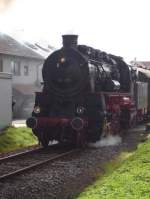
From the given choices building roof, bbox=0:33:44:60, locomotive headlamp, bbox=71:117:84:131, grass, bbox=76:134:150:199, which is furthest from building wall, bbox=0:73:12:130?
building roof, bbox=0:33:44:60

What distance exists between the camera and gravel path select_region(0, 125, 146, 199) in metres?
9.66

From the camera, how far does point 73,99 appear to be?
17359mm

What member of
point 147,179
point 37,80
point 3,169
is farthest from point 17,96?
point 147,179

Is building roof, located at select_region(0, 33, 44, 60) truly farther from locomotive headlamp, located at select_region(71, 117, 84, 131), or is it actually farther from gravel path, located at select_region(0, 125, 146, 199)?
gravel path, located at select_region(0, 125, 146, 199)

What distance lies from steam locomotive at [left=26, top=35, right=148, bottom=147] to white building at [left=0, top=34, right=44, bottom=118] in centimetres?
1990

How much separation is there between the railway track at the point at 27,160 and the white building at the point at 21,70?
849 inches

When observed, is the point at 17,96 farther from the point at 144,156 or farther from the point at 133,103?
the point at 144,156

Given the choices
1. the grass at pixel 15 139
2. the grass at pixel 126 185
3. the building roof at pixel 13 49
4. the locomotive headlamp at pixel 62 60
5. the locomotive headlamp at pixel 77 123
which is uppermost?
the building roof at pixel 13 49

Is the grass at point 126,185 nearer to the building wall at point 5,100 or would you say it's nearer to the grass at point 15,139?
the grass at point 15,139

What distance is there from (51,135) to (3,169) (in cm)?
472

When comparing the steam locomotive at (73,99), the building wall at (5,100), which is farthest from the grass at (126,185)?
the building wall at (5,100)

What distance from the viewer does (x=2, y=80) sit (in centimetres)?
2094

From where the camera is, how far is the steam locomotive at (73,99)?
1675 cm

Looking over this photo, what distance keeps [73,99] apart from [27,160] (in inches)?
160
